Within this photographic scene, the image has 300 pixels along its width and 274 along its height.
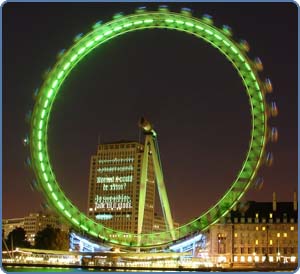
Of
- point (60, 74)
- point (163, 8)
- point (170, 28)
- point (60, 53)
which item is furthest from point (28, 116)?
point (163, 8)

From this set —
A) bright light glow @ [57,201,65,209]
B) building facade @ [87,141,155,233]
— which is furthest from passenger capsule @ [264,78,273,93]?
building facade @ [87,141,155,233]

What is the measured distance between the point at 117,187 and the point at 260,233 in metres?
33.2

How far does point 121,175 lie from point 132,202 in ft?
13.2

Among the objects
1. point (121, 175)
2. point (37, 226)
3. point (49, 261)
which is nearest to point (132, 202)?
point (121, 175)

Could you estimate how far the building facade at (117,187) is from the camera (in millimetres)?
82812

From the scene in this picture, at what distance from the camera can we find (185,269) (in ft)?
98.4

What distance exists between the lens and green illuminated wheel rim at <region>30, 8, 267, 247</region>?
27141 mm

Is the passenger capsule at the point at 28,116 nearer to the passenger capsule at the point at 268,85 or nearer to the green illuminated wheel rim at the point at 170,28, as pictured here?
the green illuminated wheel rim at the point at 170,28

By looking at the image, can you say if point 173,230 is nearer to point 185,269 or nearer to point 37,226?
point 185,269

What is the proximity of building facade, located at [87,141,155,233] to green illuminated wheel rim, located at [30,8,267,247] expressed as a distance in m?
53.3

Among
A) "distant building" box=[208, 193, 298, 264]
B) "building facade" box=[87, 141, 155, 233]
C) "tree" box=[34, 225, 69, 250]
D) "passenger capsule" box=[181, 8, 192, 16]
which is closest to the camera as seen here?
"passenger capsule" box=[181, 8, 192, 16]

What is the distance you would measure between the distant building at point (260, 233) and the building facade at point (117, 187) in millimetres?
28322

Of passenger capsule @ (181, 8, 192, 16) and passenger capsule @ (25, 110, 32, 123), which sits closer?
passenger capsule @ (181, 8, 192, 16)

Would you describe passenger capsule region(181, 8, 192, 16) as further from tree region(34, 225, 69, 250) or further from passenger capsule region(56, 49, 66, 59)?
tree region(34, 225, 69, 250)
